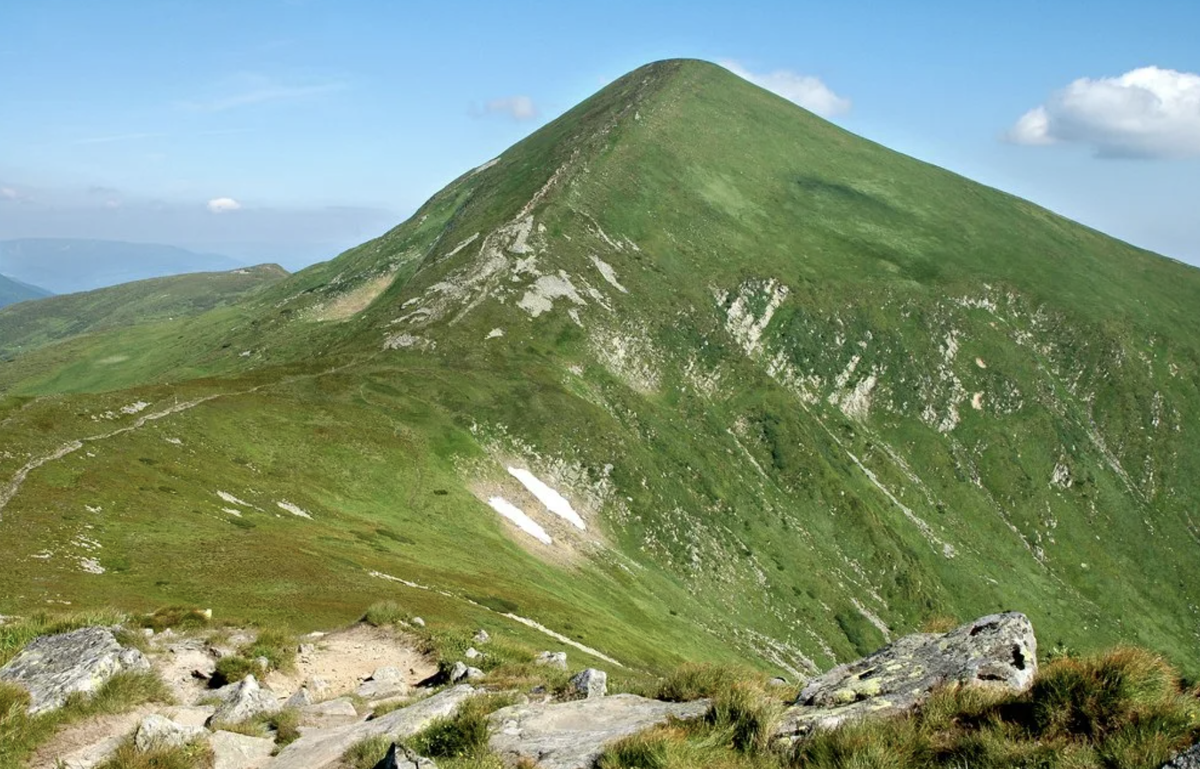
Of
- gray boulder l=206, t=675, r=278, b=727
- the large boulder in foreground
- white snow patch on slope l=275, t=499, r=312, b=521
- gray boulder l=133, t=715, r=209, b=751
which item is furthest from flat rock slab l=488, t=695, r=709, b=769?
white snow patch on slope l=275, t=499, r=312, b=521

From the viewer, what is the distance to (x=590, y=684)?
19.0 m

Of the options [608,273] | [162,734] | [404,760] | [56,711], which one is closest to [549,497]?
[608,273]

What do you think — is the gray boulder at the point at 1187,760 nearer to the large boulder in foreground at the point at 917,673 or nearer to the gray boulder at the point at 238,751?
the large boulder in foreground at the point at 917,673

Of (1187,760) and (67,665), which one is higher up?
(1187,760)

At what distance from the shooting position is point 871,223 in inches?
7628

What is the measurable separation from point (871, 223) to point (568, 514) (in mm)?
140089

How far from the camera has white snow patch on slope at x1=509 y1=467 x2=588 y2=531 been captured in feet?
291

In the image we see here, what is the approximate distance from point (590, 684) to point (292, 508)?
51242 mm

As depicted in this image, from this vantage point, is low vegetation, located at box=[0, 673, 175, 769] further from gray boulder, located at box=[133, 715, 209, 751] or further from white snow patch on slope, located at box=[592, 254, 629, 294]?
white snow patch on slope, located at box=[592, 254, 629, 294]

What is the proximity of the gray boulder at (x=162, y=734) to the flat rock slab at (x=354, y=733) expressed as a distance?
184 cm

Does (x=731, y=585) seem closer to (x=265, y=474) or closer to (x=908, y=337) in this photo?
(x=265, y=474)

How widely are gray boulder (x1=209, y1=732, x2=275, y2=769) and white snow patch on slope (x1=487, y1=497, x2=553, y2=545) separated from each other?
64.2 m

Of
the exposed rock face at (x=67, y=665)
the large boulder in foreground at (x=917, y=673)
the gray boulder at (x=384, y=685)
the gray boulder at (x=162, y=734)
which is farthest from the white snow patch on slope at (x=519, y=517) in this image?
the large boulder in foreground at (x=917, y=673)

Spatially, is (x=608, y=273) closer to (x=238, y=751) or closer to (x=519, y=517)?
(x=519, y=517)
